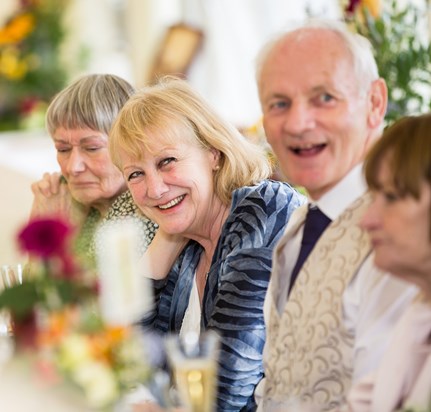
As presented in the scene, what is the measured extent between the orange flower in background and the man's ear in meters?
6.24

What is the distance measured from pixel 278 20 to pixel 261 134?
2.59 meters

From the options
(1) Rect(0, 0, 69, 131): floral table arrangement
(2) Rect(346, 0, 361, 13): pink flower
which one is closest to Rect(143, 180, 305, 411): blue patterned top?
(2) Rect(346, 0, 361, 13): pink flower

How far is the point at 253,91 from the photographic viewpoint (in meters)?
7.14

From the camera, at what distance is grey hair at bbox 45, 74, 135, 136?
326cm

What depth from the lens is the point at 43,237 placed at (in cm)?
150

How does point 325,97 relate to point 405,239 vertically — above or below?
above

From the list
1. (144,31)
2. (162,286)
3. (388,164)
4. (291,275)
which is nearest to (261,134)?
(162,286)

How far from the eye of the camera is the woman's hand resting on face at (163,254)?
286cm

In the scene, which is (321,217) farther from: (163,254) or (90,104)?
(90,104)

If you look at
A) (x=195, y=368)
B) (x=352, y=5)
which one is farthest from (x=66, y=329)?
(x=352, y=5)

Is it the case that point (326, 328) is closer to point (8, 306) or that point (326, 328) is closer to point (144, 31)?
point (8, 306)

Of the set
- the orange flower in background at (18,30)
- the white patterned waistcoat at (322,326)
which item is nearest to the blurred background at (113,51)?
the orange flower in background at (18,30)

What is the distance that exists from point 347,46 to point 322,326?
524mm

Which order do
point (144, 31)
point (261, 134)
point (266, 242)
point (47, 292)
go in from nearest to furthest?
point (47, 292) → point (266, 242) → point (261, 134) → point (144, 31)
